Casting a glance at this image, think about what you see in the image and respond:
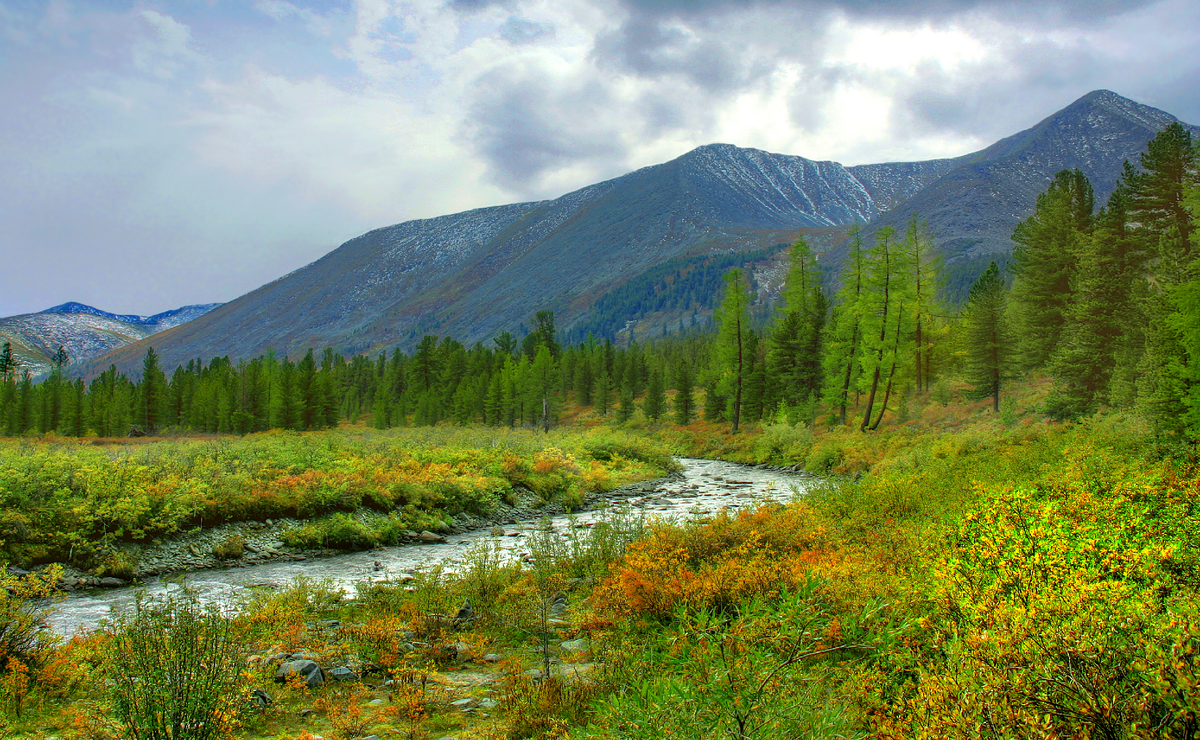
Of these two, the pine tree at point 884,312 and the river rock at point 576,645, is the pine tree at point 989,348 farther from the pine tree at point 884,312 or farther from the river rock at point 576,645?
the river rock at point 576,645

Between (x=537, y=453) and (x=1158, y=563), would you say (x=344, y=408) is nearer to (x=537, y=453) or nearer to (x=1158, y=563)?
(x=537, y=453)

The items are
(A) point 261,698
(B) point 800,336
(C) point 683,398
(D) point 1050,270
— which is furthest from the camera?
(C) point 683,398

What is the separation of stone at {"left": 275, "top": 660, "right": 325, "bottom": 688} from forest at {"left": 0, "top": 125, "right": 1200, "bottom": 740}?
74mm

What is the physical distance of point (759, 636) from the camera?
17.9 ft

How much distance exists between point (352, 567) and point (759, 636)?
12.5 m

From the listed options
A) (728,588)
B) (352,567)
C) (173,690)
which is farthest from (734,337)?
(173,690)

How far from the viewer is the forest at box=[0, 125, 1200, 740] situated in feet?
12.3

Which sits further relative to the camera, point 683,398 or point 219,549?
point 683,398

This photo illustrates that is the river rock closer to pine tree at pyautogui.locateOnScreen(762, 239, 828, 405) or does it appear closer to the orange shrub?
the orange shrub

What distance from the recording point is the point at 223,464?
19.6 meters

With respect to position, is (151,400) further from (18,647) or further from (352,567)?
(18,647)

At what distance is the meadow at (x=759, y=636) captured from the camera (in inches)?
138

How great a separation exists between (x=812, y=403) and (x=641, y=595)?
120 ft

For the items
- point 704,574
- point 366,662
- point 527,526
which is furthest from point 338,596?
point 527,526
